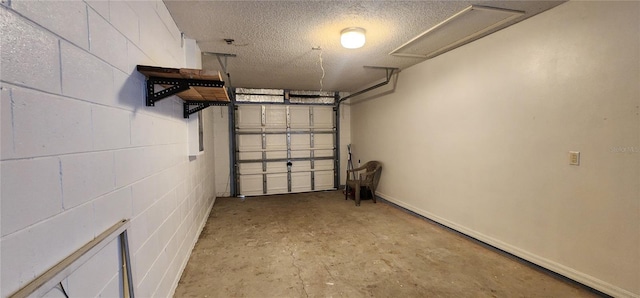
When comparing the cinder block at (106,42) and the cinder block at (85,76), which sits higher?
the cinder block at (106,42)

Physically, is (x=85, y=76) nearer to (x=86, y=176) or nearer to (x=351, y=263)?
(x=86, y=176)

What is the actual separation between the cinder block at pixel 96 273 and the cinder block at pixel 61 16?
816mm

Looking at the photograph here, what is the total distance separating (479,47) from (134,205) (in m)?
3.44

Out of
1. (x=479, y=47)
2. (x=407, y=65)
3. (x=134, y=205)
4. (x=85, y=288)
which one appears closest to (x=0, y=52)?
(x=85, y=288)

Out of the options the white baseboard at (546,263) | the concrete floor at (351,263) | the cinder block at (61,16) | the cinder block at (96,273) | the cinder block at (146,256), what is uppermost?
the cinder block at (61,16)

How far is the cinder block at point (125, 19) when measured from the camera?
1170 millimetres

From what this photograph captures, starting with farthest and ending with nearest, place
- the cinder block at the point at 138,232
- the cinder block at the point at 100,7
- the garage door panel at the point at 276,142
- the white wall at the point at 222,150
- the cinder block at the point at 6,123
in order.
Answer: the garage door panel at the point at 276,142 < the white wall at the point at 222,150 < the cinder block at the point at 138,232 < the cinder block at the point at 100,7 < the cinder block at the point at 6,123

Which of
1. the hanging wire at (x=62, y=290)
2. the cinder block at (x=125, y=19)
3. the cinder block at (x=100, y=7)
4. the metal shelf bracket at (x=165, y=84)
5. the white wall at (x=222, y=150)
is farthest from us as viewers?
the white wall at (x=222, y=150)

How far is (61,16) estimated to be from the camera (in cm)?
84

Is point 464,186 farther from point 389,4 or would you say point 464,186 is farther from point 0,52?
point 0,52

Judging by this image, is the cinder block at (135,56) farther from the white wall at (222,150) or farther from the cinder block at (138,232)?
the white wall at (222,150)

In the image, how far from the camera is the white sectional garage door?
5.54 meters

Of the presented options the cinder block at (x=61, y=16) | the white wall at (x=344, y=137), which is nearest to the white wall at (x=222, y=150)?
the white wall at (x=344, y=137)

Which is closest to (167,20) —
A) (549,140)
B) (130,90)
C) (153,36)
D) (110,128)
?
(153,36)
